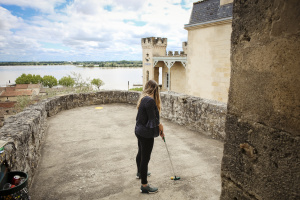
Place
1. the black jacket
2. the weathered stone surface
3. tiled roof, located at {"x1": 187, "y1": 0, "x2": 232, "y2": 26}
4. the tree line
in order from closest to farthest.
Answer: the black jacket < the weathered stone surface < tiled roof, located at {"x1": 187, "y1": 0, "x2": 232, "y2": 26} < the tree line

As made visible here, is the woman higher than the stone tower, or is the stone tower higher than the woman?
the stone tower

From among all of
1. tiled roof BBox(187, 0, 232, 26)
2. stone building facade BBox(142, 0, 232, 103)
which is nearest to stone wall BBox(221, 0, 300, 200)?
stone building facade BBox(142, 0, 232, 103)

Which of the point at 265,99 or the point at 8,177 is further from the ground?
the point at 265,99

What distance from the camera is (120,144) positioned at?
191 inches

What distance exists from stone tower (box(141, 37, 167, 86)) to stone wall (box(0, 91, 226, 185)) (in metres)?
21.6

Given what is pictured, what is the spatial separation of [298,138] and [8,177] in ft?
9.18

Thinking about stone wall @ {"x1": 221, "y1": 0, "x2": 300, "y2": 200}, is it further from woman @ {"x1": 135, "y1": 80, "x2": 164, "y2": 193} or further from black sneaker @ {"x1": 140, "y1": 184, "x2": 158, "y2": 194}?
black sneaker @ {"x1": 140, "y1": 184, "x2": 158, "y2": 194}

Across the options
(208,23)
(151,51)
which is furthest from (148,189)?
(151,51)

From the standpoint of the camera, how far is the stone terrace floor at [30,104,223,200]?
10.00ft

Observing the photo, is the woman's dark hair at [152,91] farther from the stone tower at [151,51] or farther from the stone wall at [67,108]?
the stone tower at [151,51]

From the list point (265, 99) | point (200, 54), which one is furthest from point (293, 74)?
point (200, 54)

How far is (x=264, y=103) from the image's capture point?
151cm

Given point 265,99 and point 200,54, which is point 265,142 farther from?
point 200,54

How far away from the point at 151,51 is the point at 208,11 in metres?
20.6
